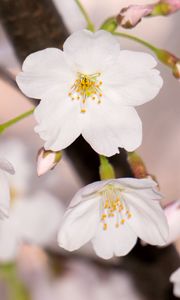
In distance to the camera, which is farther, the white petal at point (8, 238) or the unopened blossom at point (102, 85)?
the white petal at point (8, 238)

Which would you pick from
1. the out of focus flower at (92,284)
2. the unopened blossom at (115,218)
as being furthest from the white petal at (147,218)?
the out of focus flower at (92,284)

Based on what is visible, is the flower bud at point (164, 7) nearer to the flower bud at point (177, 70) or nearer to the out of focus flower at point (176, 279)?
the flower bud at point (177, 70)

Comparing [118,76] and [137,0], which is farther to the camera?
[137,0]

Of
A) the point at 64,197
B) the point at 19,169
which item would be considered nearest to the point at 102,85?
the point at 19,169

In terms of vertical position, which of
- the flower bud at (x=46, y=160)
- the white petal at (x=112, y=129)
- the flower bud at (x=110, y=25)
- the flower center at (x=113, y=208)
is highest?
the flower bud at (x=110, y=25)

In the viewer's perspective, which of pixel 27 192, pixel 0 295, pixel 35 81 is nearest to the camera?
pixel 35 81

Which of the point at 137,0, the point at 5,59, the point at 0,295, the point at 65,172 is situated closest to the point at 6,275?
the point at 0,295

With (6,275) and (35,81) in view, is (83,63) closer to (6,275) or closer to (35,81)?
(35,81)

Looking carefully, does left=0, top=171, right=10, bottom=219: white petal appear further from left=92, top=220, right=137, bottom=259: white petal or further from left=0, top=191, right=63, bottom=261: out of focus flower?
left=0, top=191, right=63, bottom=261: out of focus flower
